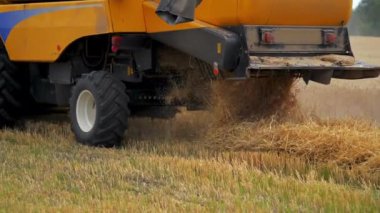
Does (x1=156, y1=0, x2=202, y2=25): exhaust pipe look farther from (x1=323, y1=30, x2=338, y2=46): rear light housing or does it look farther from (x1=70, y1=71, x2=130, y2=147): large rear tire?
(x1=323, y1=30, x2=338, y2=46): rear light housing

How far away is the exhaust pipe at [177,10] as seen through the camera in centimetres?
645

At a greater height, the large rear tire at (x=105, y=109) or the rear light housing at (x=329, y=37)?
the rear light housing at (x=329, y=37)

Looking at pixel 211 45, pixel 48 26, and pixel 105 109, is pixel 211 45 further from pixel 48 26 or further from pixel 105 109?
pixel 48 26

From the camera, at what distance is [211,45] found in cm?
650

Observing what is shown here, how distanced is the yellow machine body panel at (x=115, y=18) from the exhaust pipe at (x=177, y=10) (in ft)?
0.51

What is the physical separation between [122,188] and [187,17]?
81.0 inches

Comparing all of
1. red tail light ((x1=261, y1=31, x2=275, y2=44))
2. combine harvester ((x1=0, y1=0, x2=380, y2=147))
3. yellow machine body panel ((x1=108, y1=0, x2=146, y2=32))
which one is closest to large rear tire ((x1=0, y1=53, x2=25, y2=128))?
combine harvester ((x1=0, y1=0, x2=380, y2=147))

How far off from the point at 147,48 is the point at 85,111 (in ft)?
3.43

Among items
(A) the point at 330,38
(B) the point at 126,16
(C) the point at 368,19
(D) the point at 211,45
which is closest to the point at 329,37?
(A) the point at 330,38

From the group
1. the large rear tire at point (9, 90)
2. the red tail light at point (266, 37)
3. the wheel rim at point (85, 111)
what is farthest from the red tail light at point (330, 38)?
the large rear tire at point (9, 90)

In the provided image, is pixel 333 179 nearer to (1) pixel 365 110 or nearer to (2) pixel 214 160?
(2) pixel 214 160

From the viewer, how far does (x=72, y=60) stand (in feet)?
26.6

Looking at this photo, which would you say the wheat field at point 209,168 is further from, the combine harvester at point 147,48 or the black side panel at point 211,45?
the black side panel at point 211,45

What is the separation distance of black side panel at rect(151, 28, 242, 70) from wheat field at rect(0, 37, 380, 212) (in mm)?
781
